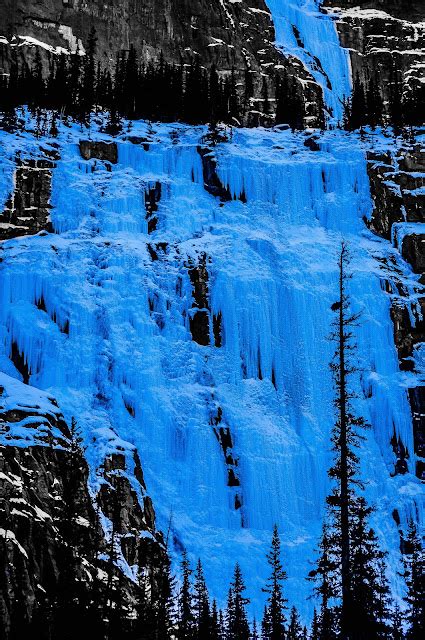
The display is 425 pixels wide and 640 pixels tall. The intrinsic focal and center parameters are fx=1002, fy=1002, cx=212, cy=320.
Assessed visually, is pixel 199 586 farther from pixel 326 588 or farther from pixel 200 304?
pixel 326 588

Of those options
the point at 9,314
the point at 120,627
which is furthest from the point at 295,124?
the point at 120,627

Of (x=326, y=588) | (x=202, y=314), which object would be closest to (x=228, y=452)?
(x=202, y=314)

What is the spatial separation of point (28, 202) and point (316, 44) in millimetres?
36485

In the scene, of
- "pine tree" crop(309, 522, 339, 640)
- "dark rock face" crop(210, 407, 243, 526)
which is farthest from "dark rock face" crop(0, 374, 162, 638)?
"pine tree" crop(309, 522, 339, 640)

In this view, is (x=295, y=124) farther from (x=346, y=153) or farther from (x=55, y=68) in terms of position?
(x=55, y=68)

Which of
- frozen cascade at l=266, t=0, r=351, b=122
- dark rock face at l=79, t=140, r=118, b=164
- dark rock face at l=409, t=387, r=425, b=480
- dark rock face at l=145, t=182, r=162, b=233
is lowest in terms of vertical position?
dark rock face at l=409, t=387, r=425, b=480

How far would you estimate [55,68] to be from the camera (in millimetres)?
73062

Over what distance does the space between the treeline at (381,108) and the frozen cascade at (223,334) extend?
32.2 ft

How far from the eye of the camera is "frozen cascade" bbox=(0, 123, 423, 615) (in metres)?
46.4

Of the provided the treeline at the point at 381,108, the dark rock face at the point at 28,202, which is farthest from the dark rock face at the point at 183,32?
the dark rock face at the point at 28,202

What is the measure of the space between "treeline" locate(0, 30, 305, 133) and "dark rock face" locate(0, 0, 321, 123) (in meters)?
1.13

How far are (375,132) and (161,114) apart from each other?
1502 centimetres

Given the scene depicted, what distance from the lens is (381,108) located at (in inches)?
2938

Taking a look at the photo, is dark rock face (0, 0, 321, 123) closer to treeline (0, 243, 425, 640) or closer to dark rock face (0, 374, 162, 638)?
dark rock face (0, 374, 162, 638)
